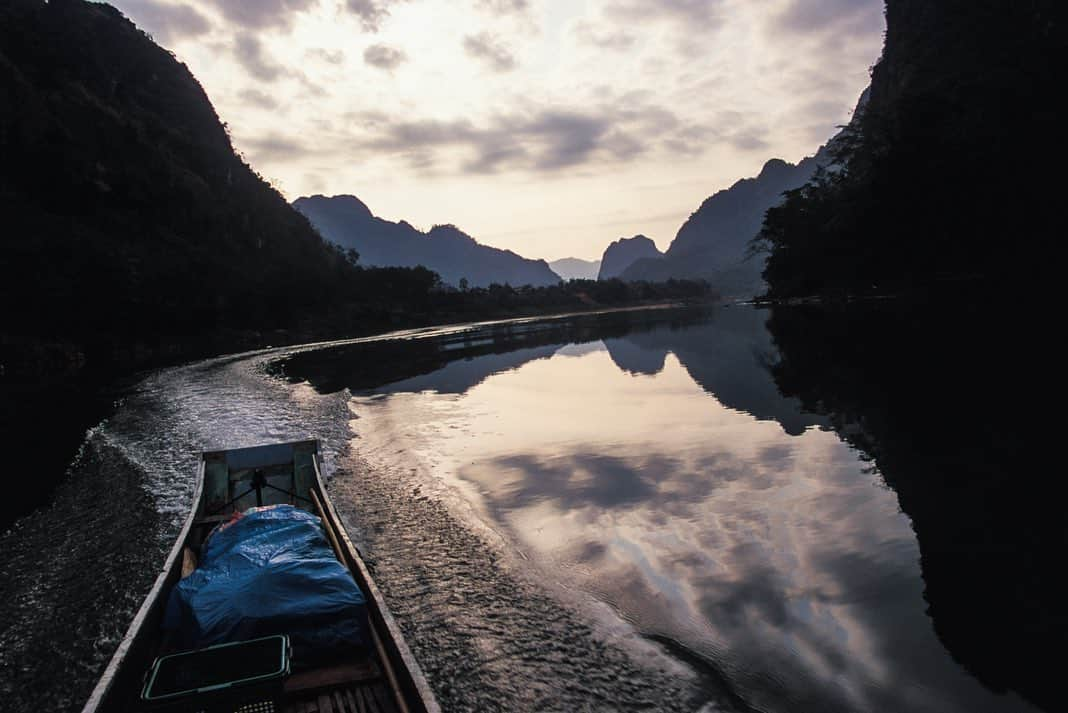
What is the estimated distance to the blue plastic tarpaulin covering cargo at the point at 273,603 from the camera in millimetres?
6633

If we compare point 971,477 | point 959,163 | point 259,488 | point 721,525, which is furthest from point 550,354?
point 959,163

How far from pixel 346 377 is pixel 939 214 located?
69564 mm

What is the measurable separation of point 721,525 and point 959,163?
75961 millimetres

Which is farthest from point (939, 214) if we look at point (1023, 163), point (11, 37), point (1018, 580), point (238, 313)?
point (11, 37)

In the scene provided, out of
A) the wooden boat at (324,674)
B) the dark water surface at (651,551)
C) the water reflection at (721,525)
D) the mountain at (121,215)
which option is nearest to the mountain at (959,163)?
the dark water surface at (651,551)

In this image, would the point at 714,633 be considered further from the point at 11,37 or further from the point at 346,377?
the point at 11,37

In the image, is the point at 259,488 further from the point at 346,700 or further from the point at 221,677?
the point at 346,700

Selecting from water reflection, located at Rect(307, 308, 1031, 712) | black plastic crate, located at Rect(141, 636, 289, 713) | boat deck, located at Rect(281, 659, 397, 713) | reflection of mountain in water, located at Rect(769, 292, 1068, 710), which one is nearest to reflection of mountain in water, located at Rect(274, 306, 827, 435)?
water reflection, located at Rect(307, 308, 1031, 712)

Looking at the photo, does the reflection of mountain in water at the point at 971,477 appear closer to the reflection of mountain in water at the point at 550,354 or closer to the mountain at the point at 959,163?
the reflection of mountain in water at the point at 550,354

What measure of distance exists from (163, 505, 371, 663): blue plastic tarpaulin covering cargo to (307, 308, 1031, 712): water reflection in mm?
4491

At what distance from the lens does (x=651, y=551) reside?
11.7 metres

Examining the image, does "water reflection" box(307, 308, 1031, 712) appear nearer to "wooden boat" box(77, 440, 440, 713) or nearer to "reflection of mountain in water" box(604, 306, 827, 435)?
"reflection of mountain in water" box(604, 306, 827, 435)

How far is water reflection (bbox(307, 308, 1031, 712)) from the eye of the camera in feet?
25.6

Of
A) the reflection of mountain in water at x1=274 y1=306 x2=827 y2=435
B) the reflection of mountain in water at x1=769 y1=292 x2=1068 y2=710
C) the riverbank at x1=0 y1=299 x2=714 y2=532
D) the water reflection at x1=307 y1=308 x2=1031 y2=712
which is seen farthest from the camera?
the reflection of mountain in water at x1=274 y1=306 x2=827 y2=435
